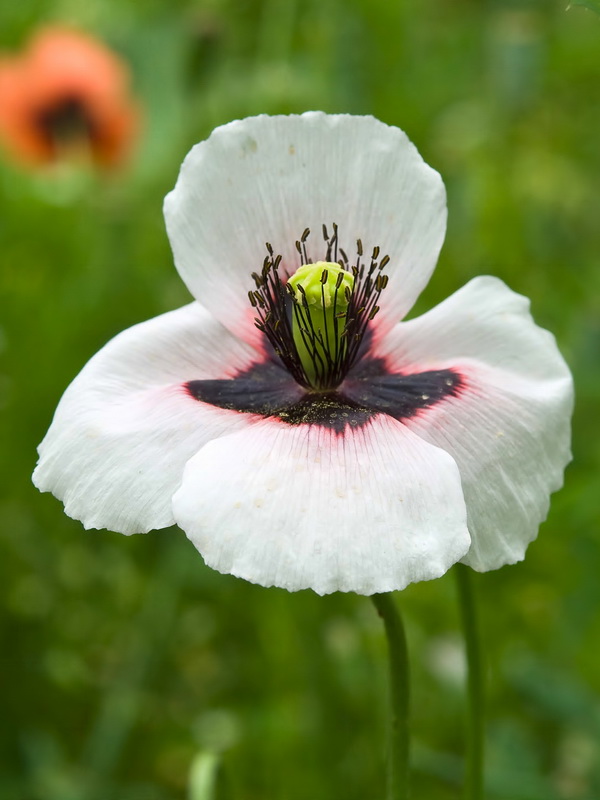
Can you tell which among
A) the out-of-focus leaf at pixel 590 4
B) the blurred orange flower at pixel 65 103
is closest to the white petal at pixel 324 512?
the out-of-focus leaf at pixel 590 4

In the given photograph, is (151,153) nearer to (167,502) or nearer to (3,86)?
(3,86)

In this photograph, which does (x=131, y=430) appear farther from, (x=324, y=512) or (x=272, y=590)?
(x=272, y=590)

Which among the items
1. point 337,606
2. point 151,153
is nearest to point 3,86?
point 151,153

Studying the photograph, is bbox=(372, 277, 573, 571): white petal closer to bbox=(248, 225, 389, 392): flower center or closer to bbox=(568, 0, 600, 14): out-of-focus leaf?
bbox=(248, 225, 389, 392): flower center

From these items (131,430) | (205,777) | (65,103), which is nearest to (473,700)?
(205,777)

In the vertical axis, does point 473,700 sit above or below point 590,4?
below

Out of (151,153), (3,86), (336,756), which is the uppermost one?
(3,86)

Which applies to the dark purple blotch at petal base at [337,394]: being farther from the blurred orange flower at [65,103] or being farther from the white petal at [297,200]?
the blurred orange flower at [65,103]
